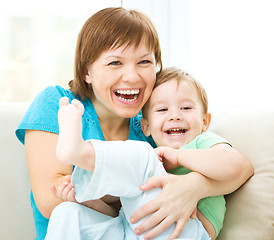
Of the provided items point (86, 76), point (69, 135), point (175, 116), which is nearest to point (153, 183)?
point (69, 135)

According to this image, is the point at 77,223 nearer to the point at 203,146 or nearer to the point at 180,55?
the point at 203,146

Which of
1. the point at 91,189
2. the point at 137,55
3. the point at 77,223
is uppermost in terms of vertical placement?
the point at 137,55

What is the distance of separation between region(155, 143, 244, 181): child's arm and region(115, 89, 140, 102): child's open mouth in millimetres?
351

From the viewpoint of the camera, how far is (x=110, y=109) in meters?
1.39

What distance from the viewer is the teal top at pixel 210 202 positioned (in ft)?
3.76

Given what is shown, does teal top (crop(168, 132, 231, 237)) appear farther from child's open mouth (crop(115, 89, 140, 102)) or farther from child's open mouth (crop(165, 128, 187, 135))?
child's open mouth (crop(115, 89, 140, 102))

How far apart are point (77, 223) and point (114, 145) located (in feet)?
0.79

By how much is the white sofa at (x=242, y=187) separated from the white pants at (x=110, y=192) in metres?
0.19

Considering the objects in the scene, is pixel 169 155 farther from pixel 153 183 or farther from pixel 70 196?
pixel 70 196

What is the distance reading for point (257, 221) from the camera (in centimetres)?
111

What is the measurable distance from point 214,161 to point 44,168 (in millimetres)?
578

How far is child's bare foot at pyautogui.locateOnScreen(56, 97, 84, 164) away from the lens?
833 mm

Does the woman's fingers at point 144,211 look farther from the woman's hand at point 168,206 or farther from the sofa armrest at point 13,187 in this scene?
the sofa armrest at point 13,187

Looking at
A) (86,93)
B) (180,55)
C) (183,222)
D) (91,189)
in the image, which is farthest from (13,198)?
(180,55)
